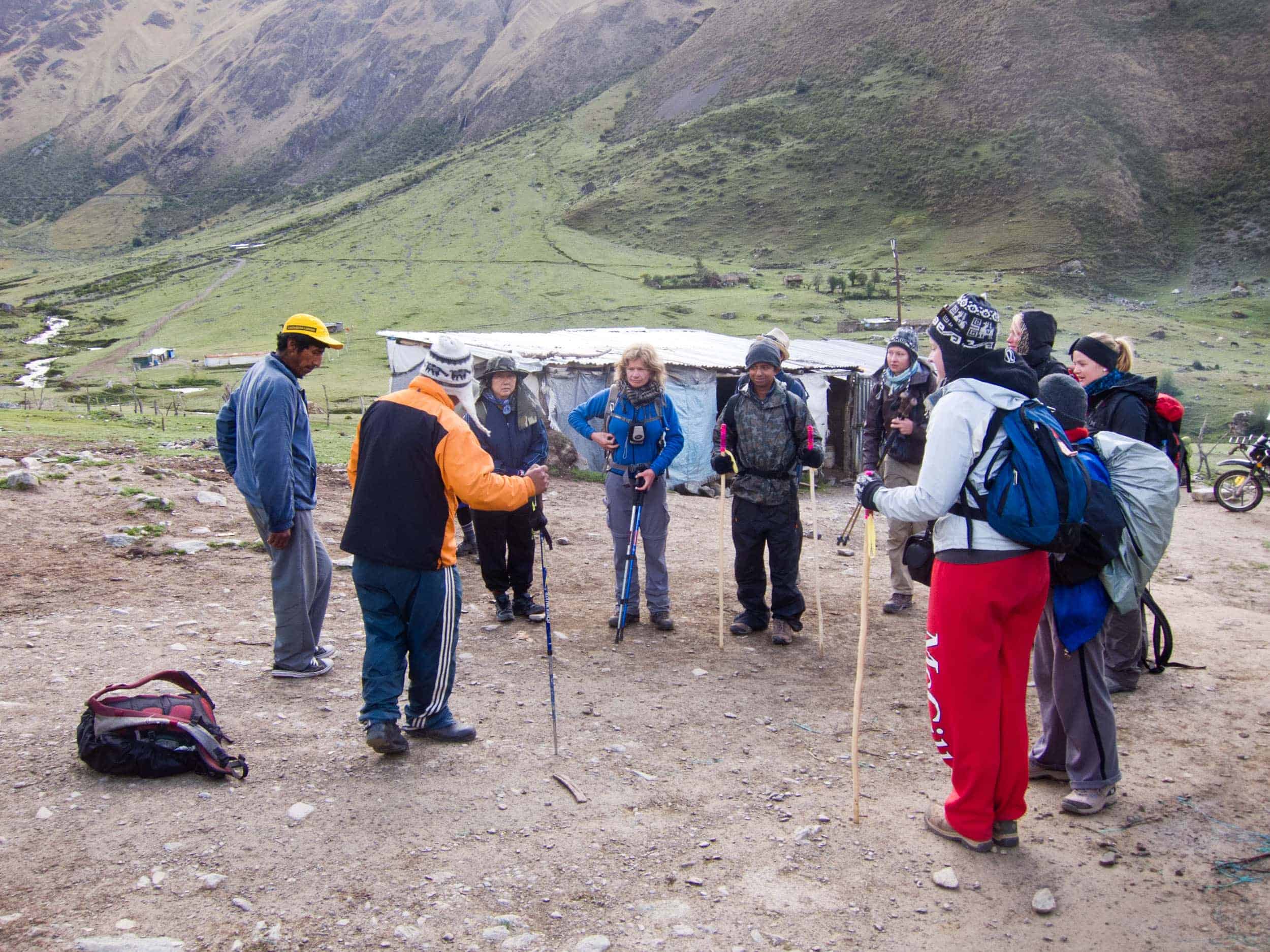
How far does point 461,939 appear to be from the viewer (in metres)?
3.08

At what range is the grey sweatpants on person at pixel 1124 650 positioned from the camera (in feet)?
17.9

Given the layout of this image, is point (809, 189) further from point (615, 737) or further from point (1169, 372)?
point (615, 737)

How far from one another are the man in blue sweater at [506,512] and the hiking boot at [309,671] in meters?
1.63

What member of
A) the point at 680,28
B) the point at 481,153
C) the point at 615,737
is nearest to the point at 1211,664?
the point at 615,737

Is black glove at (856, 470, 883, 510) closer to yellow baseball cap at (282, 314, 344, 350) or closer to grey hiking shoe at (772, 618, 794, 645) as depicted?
grey hiking shoe at (772, 618, 794, 645)

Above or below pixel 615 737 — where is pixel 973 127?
above

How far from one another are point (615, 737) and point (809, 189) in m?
72.7

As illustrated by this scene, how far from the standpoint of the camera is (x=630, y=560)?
263 inches

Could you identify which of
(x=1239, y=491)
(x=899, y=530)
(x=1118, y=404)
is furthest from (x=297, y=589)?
(x=1239, y=491)

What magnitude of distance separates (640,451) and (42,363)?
184ft

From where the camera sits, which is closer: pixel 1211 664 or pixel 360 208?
pixel 1211 664

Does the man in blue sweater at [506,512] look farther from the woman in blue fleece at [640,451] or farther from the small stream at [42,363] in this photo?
the small stream at [42,363]

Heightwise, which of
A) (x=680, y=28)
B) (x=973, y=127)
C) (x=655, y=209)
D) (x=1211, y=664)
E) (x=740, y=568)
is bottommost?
(x=1211, y=664)

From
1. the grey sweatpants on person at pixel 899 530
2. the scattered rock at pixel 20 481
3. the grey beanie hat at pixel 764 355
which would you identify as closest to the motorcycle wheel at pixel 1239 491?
the grey sweatpants on person at pixel 899 530
